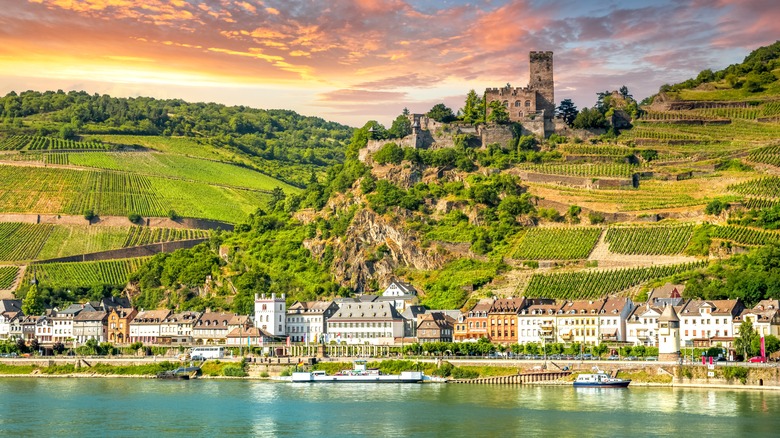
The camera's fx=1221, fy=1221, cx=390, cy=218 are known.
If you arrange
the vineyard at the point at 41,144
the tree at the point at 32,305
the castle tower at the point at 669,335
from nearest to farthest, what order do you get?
the castle tower at the point at 669,335 < the tree at the point at 32,305 < the vineyard at the point at 41,144

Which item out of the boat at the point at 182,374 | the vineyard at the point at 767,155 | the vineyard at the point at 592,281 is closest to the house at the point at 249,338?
the boat at the point at 182,374

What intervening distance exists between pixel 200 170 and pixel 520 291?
7282cm

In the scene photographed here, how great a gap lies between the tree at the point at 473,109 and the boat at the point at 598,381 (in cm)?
4407

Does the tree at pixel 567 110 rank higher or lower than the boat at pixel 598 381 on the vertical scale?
higher

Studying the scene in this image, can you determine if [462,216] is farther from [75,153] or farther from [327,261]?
[75,153]

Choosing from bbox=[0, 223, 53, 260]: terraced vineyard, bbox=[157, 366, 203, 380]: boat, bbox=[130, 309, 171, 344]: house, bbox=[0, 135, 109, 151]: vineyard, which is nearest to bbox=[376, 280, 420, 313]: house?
bbox=[157, 366, 203, 380]: boat

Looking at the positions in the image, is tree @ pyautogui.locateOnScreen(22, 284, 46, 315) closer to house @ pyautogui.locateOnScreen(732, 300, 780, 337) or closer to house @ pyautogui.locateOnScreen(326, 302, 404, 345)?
house @ pyautogui.locateOnScreen(326, 302, 404, 345)

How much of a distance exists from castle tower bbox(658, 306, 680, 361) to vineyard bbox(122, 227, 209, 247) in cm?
6411

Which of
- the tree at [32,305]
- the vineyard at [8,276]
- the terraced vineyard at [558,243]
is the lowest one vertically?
the tree at [32,305]

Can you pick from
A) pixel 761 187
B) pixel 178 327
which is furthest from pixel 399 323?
pixel 761 187

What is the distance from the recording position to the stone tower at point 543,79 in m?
112

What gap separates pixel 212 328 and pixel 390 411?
36924mm

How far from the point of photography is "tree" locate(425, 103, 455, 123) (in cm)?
11162

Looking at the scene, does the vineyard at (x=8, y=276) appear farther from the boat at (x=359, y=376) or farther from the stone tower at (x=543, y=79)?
the stone tower at (x=543, y=79)
